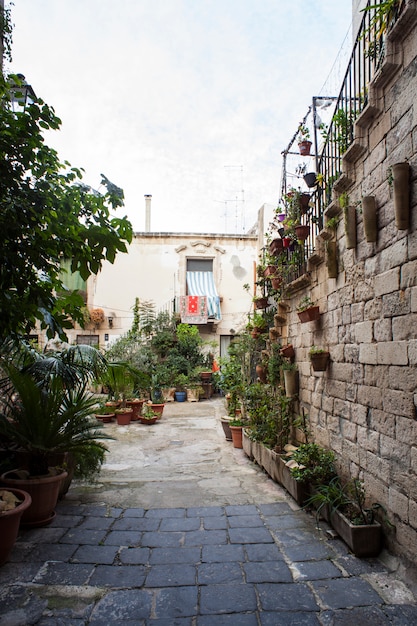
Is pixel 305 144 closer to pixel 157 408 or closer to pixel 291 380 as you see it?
pixel 291 380

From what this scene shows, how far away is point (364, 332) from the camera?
11.0 feet

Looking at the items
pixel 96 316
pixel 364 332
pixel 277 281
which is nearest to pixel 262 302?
→ pixel 277 281

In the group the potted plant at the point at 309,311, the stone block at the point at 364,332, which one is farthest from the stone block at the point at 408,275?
the potted plant at the point at 309,311

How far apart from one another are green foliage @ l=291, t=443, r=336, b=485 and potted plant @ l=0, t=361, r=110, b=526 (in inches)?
82.2

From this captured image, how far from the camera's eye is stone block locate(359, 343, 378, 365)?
3.16 metres

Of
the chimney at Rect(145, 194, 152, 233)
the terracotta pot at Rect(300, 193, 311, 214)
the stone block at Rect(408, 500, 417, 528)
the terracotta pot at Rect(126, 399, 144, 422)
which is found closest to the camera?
the stone block at Rect(408, 500, 417, 528)

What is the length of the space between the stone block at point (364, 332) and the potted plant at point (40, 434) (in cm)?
275

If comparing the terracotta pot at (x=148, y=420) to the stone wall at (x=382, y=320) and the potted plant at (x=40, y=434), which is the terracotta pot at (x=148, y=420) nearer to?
the potted plant at (x=40, y=434)

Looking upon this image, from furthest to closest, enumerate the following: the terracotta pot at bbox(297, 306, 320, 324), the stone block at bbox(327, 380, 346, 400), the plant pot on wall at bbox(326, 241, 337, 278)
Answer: the terracotta pot at bbox(297, 306, 320, 324) → the plant pot on wall at bbox(326, 241, 337, 278) → the stone block at bbox(327, 380, 346, 400)

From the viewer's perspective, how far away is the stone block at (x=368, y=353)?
3.16m

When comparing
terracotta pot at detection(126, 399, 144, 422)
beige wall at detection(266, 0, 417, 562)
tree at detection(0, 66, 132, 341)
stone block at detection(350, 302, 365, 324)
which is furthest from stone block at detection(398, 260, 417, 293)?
terracotta pot at detection(126, 399, 144, 422)

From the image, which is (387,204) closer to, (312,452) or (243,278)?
(312,452)

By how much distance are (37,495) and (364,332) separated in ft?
10.0

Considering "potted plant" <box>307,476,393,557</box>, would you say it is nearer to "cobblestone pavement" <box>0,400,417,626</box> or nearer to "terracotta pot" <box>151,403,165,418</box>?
"cobblestone pavement" <box>0,400,417,626</box>
